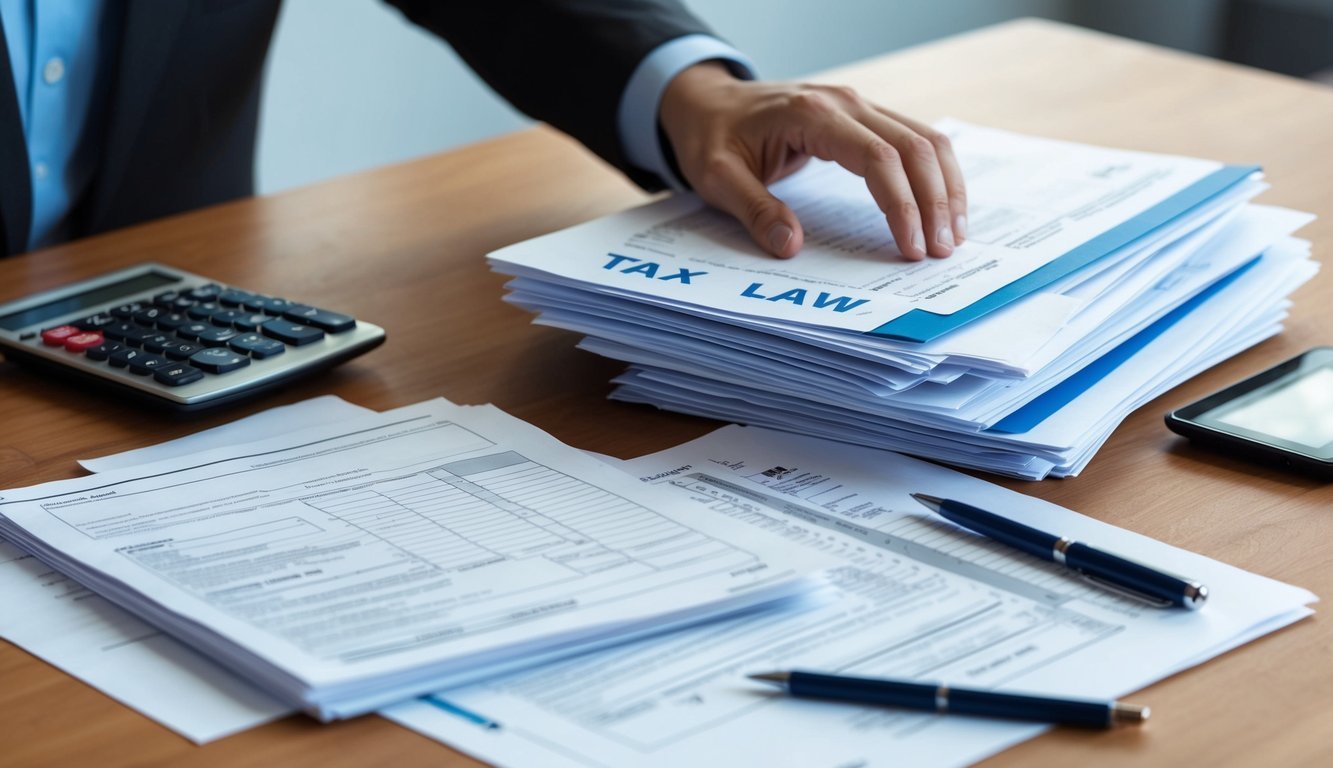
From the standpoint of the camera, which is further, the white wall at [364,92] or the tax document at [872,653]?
the white wall at [364,92]

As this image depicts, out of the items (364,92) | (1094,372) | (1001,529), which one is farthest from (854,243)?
(364,92)

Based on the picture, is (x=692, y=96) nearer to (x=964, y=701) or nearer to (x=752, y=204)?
(x=752, y=204)

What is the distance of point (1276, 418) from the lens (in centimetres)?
73

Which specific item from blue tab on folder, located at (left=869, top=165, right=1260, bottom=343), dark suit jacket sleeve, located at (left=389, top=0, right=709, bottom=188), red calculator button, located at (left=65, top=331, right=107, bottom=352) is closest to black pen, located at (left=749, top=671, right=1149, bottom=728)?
blue tab on folder, located at (left=869, top=165, right=1260, bottom=343)

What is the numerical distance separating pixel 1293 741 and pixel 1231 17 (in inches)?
123

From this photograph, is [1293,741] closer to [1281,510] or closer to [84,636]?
[1281,510]

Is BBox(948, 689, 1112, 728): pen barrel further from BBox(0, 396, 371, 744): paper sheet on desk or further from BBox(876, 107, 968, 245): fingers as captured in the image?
BBox(876, 107, 968, 245): fingers

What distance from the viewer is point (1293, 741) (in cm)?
49

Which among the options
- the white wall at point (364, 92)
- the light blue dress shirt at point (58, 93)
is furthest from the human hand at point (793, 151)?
the white wall at point (364, 92)

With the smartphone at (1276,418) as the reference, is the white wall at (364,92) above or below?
below

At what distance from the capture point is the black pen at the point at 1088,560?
565 mm

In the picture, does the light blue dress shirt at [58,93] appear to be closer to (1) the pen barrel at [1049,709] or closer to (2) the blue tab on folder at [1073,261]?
(2) the blue tab on folder at [1073,261]

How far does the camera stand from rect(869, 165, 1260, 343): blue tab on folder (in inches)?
27.0

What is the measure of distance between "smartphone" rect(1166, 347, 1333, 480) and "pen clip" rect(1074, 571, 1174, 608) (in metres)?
0.16
